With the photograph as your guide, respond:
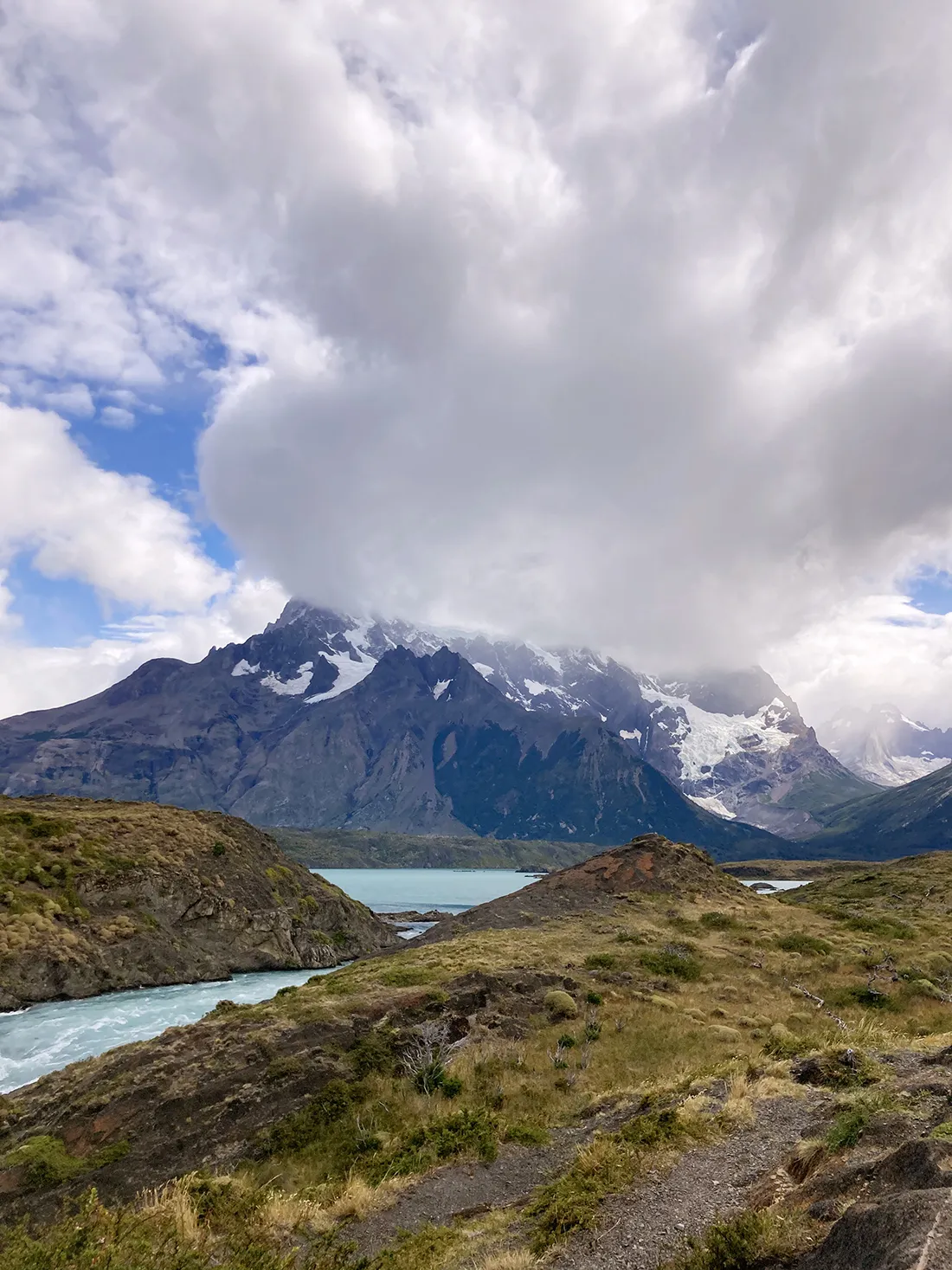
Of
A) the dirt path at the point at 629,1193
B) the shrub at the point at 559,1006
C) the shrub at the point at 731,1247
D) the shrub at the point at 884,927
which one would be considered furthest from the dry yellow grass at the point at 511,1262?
the shrub at the point at 884,927

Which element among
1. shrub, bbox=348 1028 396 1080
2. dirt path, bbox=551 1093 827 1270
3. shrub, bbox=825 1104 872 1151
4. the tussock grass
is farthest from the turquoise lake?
shrub, bbox=825 1104 872 1151

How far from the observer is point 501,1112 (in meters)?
25.0

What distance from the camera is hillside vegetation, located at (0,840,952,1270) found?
13203mm

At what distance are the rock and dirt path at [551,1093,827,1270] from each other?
12.3ft

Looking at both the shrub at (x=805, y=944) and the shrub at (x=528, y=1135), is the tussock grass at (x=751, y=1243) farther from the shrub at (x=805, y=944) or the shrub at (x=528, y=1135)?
the shrub at (x=805, y=944)

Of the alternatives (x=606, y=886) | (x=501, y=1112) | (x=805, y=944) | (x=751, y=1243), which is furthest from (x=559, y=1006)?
(x=606, y=886)

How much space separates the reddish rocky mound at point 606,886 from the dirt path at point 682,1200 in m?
50.0

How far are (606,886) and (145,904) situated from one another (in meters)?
49.2

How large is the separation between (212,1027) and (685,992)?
A: 2722 cm

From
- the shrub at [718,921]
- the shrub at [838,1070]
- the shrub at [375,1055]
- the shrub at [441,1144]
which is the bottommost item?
the shrub at [718,921]

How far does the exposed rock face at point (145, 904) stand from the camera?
6219 centimetres

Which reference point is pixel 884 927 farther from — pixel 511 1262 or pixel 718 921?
pixel 511 1262

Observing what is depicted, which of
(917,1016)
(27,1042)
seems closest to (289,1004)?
(27,1042)

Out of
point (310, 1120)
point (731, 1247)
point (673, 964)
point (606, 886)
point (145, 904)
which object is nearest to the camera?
point (731, 1247)
